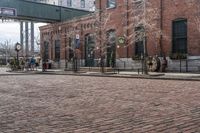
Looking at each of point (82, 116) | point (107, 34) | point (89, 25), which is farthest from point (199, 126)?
point (89, 25)

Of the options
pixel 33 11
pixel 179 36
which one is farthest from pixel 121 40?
pixel 33 11

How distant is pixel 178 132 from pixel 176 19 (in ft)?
88.1

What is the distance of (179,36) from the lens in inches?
1268

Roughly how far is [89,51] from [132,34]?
10.8 meters

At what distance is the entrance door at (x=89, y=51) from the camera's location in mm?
42969

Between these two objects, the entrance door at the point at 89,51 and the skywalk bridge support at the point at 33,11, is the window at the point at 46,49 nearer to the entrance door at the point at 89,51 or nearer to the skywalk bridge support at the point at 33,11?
the skywalk bridge support at the point at 33,11

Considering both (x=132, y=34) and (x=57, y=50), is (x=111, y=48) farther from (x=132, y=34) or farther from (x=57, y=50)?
(x=57, y=50)

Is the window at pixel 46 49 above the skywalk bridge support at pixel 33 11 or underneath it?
underneath

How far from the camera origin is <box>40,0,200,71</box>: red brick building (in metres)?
30.9

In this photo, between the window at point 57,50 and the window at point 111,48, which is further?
the window at point 57,50

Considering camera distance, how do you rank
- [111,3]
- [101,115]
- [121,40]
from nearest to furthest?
[101,115] < [121,40] < [111,3]

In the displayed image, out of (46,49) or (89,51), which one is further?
(46,49)

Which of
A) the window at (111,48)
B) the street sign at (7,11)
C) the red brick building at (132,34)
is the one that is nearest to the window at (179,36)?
the red brick building at (132,34)

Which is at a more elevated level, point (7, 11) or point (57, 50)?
point (7, 11)
